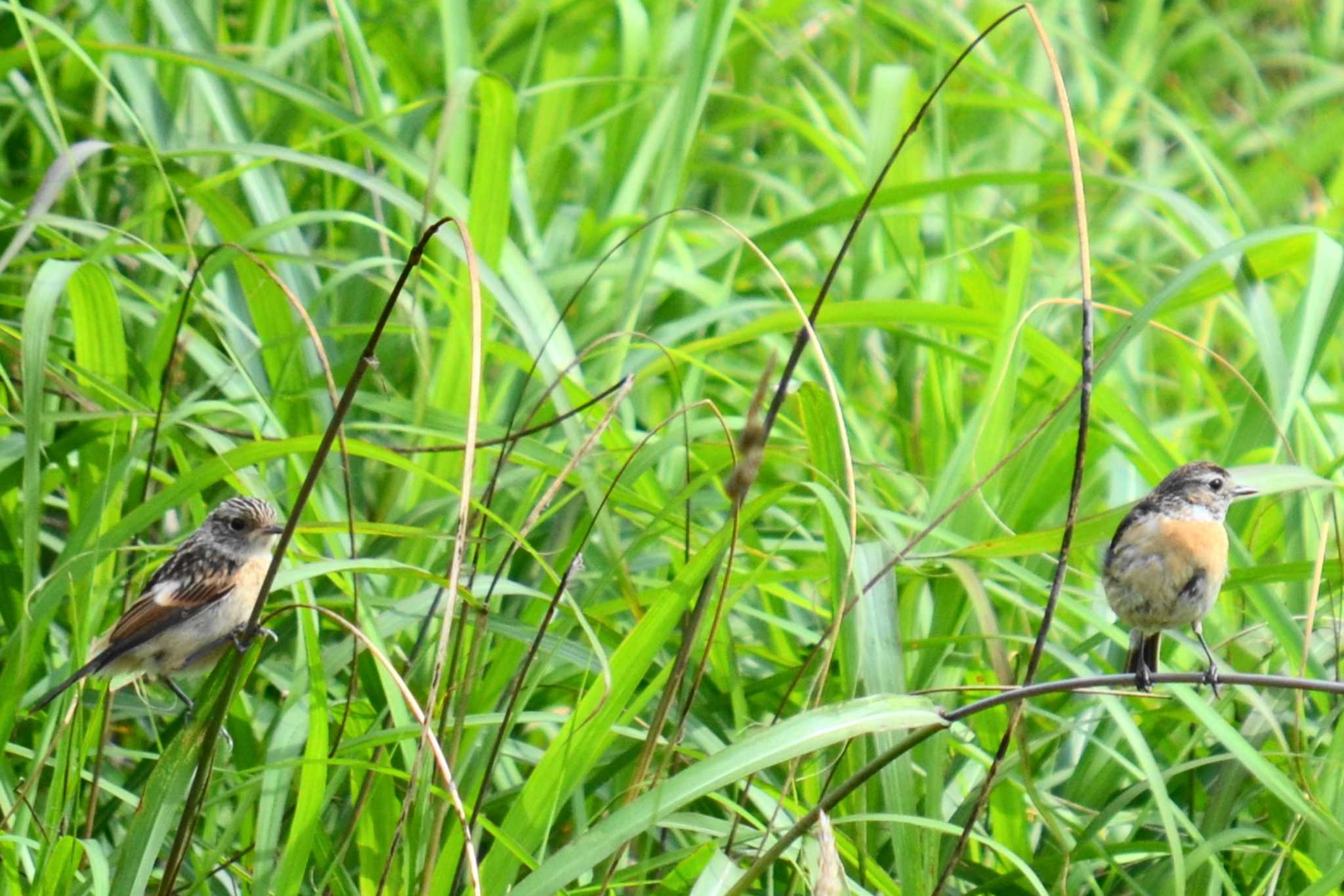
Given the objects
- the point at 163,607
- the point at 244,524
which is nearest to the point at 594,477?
the point at 244,524

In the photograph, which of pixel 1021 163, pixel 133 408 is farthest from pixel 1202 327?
pixel 133 408

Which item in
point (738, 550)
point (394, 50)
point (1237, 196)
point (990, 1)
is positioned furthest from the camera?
point (990, 1)

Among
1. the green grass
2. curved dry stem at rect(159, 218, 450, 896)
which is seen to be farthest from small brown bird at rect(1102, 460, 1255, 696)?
curved dry stem at rect(159, 218, 450, 896)

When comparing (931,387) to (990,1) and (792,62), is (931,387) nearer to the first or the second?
(792,62)

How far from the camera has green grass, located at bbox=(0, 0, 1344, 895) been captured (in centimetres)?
250

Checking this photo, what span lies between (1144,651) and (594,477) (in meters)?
1.17

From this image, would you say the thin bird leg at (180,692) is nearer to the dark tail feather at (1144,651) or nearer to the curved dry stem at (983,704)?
the curved dry stem at (983,704)

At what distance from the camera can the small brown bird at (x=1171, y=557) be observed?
2736mm

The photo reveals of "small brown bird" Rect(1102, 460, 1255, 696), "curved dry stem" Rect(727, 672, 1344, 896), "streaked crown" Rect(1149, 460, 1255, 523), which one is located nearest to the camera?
"curved dry stem" Rect(727, 672, 1344, 896)

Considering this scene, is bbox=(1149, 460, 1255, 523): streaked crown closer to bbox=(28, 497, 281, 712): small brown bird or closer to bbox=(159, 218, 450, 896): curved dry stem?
bbox=(159, 218, 450, 896): curved dry stem

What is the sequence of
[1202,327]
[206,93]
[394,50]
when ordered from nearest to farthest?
[206,93]
[394,50]
[1202,327]

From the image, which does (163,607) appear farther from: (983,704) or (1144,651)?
(1144,651)

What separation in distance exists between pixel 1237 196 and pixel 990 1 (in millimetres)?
2151

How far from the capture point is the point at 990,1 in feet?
23.8
